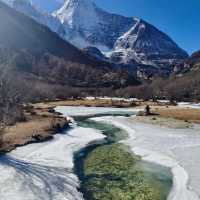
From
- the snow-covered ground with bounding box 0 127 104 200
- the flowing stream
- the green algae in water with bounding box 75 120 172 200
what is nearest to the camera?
the snow-covered ground with bounding box 0 127 104 200

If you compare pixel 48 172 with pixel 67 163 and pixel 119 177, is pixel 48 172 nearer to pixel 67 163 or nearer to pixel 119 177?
pixel 67 163

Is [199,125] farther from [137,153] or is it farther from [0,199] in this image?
[0,199]

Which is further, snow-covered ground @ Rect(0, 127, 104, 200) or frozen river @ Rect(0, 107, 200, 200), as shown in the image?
frozen river @ Rect(0, 107, 200, 200)

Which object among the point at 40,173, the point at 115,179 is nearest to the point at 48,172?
the point at 40,173

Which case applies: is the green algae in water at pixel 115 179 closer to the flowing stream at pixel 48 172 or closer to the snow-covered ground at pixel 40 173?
the flowing stream at pixel 48 172

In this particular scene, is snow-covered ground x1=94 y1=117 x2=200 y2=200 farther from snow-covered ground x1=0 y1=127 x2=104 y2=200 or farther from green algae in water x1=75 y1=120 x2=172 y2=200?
snow-covered ground x1=0 y1=127 x2=104 y2=200

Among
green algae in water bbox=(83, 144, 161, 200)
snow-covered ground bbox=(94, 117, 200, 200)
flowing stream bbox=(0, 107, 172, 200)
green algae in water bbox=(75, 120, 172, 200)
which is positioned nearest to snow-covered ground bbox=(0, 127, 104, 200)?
flowing stream bbox=(0, 107, 172, 200)
